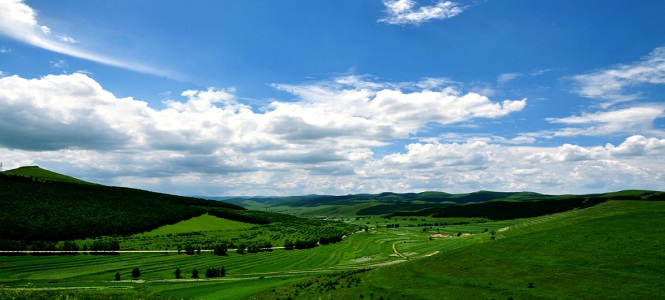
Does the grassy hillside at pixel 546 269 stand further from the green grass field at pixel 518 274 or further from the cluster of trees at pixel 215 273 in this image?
the cluster of trees at pixel 215 273

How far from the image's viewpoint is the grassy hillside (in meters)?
45.4

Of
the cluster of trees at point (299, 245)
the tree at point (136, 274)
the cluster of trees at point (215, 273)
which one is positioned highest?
the tree at point (136, 274)

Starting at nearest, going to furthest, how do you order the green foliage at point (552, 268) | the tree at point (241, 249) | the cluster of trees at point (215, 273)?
1. the green foliage at point (552, 268)
2. the cluster of trees at point (215, 273)
3. the tree at point (241, 249)

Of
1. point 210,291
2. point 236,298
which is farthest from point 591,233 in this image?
point 210,291

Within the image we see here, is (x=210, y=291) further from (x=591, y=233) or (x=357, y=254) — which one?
(x=357, y=254)

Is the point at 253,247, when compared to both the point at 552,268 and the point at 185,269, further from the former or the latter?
the point at 552,268

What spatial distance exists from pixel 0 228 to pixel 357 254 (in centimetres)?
14663

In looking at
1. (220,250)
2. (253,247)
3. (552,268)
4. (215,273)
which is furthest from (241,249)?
(552,268)

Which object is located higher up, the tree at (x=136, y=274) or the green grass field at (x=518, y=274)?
the green grass field at (x=518, y=274)

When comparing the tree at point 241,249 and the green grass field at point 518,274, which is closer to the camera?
the green grass field at point 518,274

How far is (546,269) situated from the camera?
52469 millimetres

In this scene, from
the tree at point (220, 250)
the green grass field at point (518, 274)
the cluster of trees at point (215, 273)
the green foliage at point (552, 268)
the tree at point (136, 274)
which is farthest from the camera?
the tree at point (220, 250)

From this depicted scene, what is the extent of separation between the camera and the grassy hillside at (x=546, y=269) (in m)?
45.4

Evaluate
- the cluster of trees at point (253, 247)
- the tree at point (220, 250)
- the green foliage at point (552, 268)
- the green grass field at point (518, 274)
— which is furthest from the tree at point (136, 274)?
the green foliage at point (552, 268)
